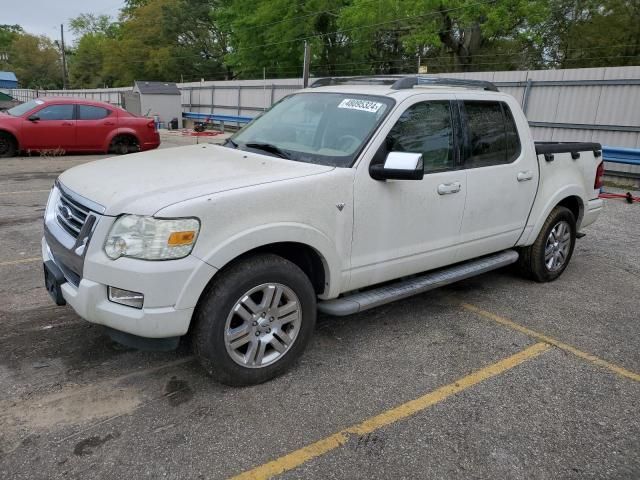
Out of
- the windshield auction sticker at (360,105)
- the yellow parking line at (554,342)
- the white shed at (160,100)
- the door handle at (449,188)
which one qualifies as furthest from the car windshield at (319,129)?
the white shed at (160,100)

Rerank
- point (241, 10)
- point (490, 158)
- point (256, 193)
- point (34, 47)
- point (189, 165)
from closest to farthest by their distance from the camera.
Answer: point (256, 193)
point (189, 165)
point (490, 158)
point (241, 10)
point (34, 47)

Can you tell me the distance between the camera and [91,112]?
13.6 metres

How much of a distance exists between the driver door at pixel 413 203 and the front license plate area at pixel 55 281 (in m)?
1.80

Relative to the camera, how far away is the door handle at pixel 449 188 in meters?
3.93

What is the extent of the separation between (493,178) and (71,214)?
10.5ft

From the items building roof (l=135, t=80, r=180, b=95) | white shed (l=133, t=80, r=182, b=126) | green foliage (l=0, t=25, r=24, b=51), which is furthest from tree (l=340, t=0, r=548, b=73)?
green foliage (l=0, t=25, r=24, b=51)

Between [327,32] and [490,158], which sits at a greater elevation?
[327,32]

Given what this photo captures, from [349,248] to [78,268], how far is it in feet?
5.36

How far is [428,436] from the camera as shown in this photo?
9.40 ft

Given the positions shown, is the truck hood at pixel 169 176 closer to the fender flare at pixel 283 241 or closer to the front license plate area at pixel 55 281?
the fender flare at pixel 283 241

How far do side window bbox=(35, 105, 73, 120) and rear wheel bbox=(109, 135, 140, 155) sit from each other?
121cm

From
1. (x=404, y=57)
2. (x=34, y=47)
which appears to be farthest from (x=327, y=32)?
(x=34, y=47)

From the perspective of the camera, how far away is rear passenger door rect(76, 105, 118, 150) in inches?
529

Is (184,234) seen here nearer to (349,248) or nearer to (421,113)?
(349,248)
